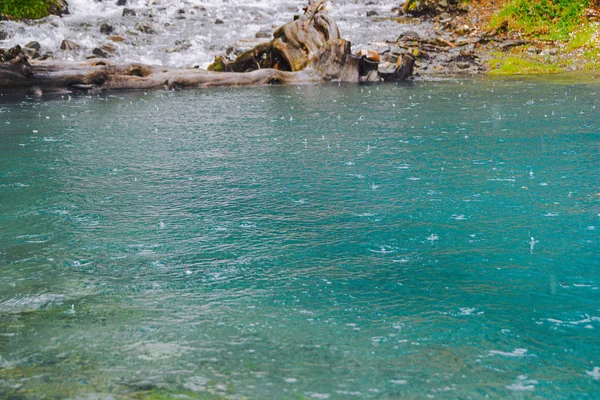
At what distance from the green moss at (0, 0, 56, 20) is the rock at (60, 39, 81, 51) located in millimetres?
5307

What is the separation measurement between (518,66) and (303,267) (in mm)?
26783

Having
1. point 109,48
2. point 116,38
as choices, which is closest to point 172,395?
point 109,48

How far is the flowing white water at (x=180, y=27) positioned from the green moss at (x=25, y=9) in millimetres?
803

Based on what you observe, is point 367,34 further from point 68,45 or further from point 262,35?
point 68,45

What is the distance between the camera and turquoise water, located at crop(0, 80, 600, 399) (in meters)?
4.34

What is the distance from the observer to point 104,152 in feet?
40.8

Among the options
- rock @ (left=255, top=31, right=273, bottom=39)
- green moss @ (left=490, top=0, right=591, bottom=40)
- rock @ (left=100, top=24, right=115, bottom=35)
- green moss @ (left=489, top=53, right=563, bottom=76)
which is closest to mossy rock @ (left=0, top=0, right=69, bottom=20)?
rock @ (left=100, top=24, right=115, bottom=35)

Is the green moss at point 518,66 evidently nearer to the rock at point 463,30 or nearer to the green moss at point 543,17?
the green moss at point 543,17

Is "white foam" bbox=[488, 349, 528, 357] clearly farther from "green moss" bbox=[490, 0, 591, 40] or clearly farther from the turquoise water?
"green moss" bbox=[490, 0, 591, 40]

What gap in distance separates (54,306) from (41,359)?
3.26 ft

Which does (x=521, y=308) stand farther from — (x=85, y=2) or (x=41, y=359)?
(x=85, y=2)

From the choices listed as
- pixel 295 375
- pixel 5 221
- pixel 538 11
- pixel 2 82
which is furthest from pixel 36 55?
pixel 295 375

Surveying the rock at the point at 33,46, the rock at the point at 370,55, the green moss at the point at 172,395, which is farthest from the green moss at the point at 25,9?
the green moss at the point at 172,395

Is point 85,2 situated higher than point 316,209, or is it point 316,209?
point 85,2
